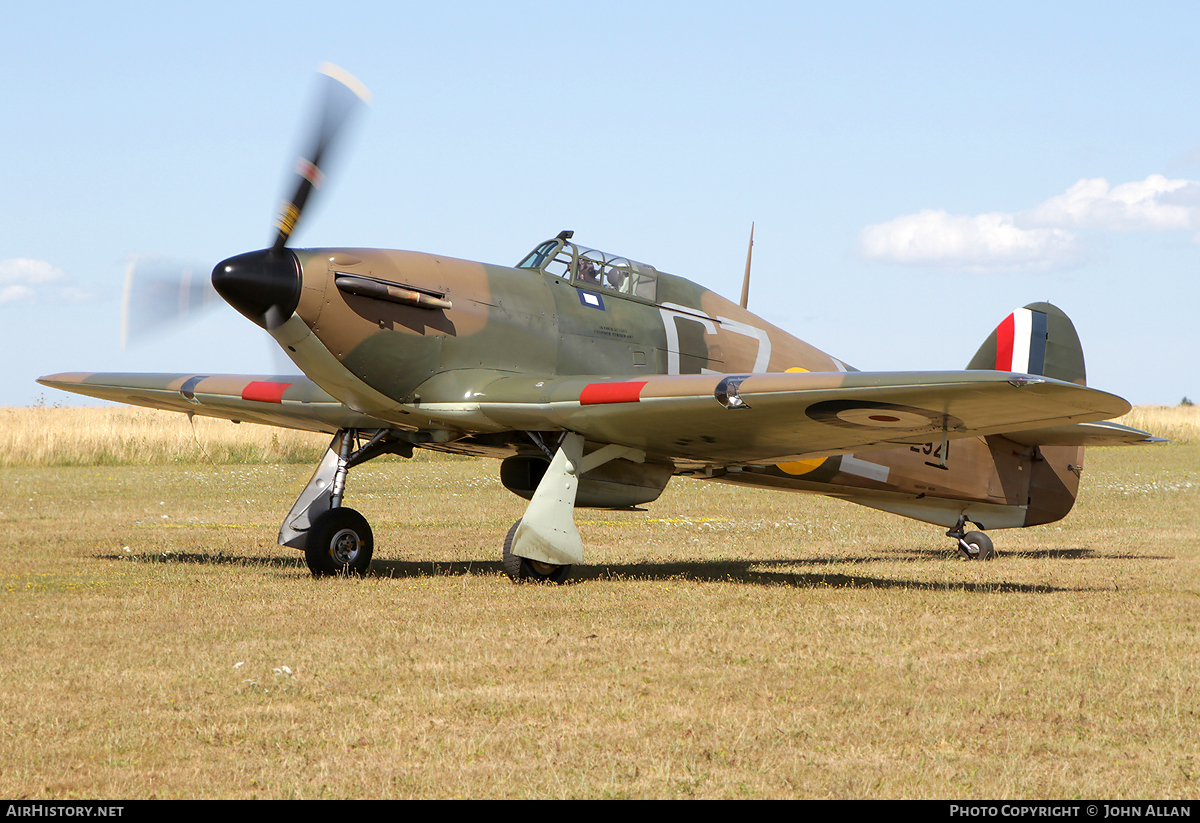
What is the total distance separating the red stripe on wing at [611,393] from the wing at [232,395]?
257 centimetres

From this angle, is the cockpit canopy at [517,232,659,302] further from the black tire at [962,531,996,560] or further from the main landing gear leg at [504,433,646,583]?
the black tire at [962,531,996,560]

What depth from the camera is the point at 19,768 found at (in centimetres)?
414

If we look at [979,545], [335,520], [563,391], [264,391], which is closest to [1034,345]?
[979,545]

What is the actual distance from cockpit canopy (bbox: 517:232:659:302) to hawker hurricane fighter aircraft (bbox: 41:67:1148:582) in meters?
0.02

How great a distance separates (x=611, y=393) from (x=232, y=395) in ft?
15.9

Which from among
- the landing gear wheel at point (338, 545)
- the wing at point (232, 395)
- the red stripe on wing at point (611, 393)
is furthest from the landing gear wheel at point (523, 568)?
the wing at point (232, 395)

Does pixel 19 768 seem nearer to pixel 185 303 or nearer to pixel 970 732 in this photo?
pixel 970 732

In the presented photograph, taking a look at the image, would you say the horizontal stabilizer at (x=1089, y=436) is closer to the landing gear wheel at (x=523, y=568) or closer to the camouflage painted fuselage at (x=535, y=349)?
the camouflage painted fuselage at (x=535, y=349)

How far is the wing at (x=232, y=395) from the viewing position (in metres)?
11.2

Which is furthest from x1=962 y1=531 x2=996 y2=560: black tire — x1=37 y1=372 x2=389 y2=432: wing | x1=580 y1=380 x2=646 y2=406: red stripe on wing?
x1=37 y1=372 x2=389 y2=432: wing

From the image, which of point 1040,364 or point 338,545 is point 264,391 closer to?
point 338,545

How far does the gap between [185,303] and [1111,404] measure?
7.87 m

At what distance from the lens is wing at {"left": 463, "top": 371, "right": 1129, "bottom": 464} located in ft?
26.3

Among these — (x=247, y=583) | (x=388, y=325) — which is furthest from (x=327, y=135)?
(x=247, y=583)
